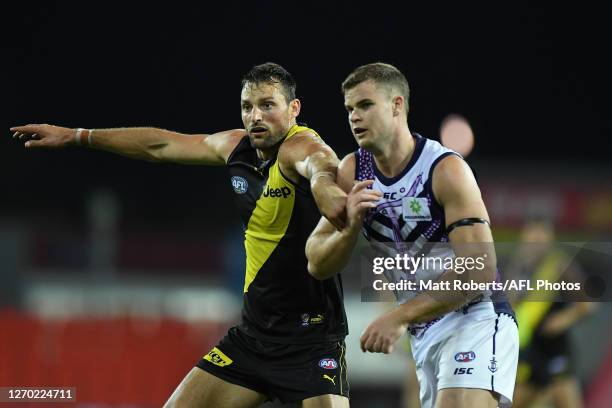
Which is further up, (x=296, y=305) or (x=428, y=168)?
(x=428, y=168)

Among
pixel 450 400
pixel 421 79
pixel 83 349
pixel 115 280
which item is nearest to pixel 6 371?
pixel 83 349

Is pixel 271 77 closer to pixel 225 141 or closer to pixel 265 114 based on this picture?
pixel 265 114

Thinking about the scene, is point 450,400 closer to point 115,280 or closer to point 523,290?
point 523,290

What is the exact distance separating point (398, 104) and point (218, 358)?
6.55 feet

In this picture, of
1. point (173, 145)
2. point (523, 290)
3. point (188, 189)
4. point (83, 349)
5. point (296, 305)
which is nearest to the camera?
point (296, 305)

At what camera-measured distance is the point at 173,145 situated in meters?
6.76

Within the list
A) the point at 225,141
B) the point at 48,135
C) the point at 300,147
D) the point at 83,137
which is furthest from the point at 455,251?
the point at 48,135

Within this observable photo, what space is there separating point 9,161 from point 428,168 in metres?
31.6

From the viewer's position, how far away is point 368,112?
551cm

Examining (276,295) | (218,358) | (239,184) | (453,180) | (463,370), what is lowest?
(463,370)

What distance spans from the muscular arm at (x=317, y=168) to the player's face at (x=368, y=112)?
29cm

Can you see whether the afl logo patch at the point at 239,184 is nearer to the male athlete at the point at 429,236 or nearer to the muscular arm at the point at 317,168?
the muscular arm at the point at 317,168

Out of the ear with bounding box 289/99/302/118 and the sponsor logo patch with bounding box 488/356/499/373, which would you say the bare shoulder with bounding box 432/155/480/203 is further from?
the ear with bounding box 289/99/302/118

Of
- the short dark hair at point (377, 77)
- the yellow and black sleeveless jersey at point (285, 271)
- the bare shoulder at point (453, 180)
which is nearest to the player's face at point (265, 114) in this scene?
the yellow and black sleeveless jersey at point (285, 271)
